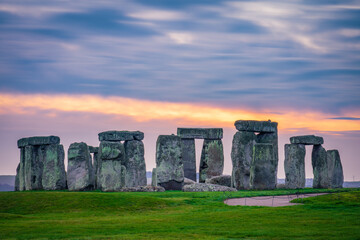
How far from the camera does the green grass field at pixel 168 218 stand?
58.1 ft

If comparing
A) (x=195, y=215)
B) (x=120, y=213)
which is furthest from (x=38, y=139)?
(x=195, y=215)

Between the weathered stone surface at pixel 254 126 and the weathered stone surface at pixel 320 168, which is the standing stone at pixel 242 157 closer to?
the weathered stone surface at pixel 254 126

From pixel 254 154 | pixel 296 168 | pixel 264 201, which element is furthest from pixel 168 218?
pixel 296 168

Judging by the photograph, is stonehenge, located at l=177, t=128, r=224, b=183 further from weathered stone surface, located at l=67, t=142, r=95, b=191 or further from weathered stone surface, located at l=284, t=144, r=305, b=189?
weathered stone surface, located at l=67, t=142, r=95, b=191

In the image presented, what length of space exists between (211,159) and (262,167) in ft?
27.9

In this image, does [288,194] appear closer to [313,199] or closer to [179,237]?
[313,199]

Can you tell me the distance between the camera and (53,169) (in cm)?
3669

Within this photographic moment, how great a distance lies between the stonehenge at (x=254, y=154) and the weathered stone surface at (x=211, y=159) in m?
4.74

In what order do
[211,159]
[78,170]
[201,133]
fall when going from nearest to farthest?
[78,170], [211,159], [201,133]

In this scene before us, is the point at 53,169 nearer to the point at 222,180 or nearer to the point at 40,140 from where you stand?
the point at 40,140

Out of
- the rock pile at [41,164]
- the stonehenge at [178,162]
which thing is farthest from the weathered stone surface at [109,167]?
the rock pile at [41,164]

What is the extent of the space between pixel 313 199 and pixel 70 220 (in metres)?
9.67

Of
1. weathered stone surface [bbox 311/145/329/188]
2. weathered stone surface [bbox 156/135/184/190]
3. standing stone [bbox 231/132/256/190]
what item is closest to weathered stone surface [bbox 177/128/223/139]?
standing stone [bbox 231/132/256/190]

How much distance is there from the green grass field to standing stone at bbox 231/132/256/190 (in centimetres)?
720
